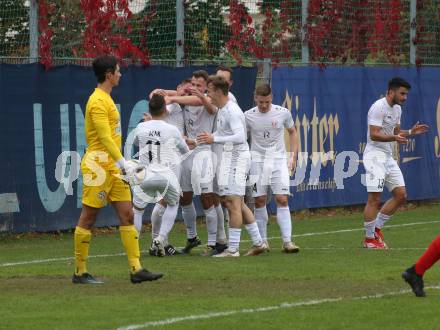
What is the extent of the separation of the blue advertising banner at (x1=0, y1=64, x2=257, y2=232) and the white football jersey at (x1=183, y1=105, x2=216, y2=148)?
281 centimetres

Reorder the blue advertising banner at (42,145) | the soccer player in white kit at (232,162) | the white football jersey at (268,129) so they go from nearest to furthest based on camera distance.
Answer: the soccer player in white kit at (232,162) → the white football jersey at (268,129) → the blue advertising banner at (42,145)

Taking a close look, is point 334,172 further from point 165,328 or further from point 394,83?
point 165,328

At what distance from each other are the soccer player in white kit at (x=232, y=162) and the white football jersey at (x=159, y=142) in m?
0.46

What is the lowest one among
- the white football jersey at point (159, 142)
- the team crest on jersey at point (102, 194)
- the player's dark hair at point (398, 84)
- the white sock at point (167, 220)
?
the white sock at point (167, 220)

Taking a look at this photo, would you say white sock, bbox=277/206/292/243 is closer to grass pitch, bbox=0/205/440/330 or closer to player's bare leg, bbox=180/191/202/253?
grass pitch, bbox=0/205/440/330

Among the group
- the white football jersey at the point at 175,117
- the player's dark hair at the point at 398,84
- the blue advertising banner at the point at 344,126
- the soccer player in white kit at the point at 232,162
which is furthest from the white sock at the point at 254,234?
the blue advertising banner at the point at 344,126

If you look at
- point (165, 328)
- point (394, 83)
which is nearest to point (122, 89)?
point (394, 83)

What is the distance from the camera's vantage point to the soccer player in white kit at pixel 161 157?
14078 mm

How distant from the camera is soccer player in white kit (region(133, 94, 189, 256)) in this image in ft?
46.2

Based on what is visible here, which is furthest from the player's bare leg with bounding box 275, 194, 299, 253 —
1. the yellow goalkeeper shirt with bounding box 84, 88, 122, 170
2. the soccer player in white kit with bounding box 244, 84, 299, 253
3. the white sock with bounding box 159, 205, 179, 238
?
the yellow goalkeeper shirt with bounding box 84, 88, 122, 170

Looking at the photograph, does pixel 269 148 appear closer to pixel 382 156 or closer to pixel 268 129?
pixel 268 129

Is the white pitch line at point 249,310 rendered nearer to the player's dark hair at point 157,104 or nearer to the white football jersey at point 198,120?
the player's dark hair at point 157,104

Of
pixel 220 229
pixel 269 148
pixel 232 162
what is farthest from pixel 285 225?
pixel 232 162

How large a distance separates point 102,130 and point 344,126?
11.3 m
